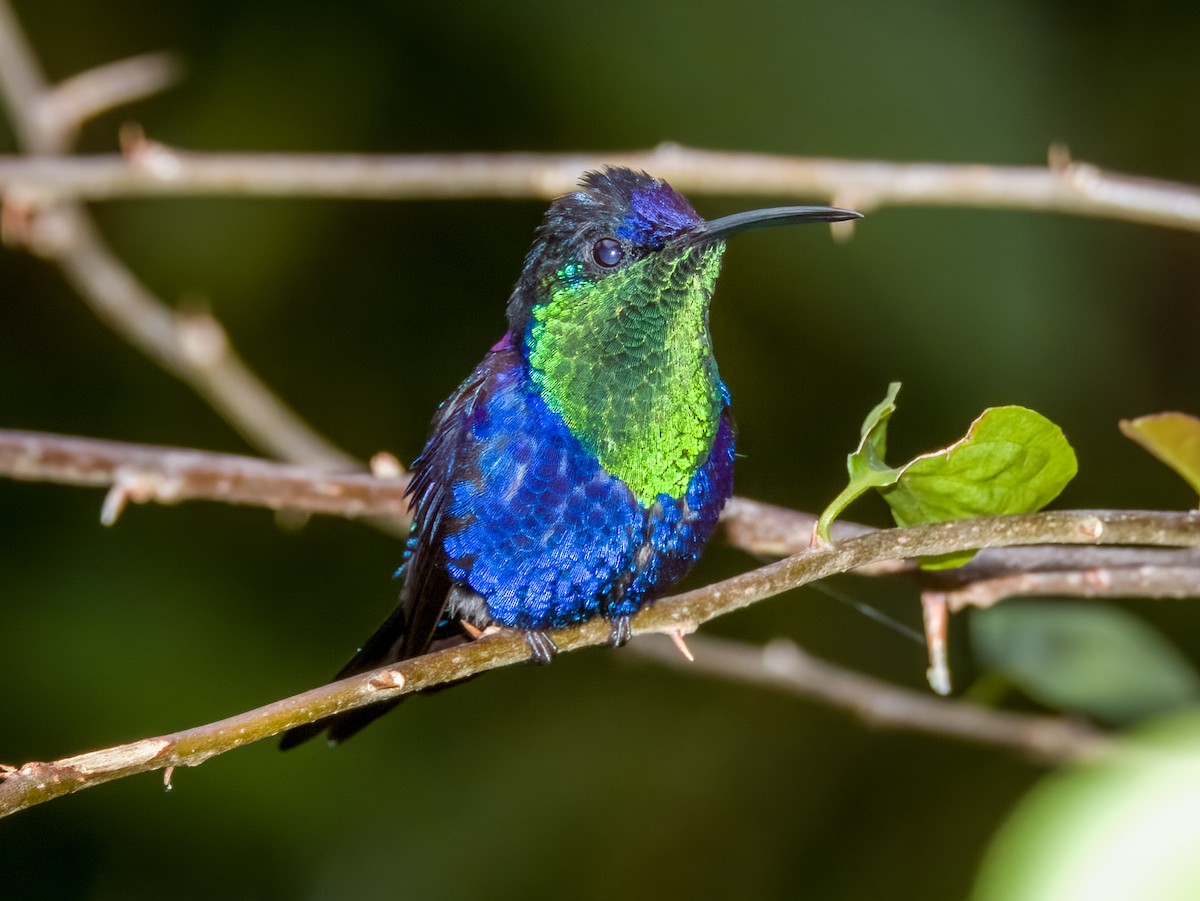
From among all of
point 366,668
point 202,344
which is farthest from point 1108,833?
point 202,344

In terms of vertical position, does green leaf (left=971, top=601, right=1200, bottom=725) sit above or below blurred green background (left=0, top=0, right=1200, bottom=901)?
below

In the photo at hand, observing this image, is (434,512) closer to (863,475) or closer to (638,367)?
(638,367)

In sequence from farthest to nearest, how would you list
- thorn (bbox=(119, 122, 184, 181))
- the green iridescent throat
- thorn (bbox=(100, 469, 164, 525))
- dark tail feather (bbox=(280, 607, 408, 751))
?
1. thorn (bbox=(119, 122, 184, 181))
2. thorn (bbox=(100, 469, 164, 525))
3. dark tail feather (bbox=(280, 607, 408, 751))
4. the green iridescent throat

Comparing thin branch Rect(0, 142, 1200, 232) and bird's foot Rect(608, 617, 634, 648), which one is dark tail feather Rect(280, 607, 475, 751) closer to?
bird's foot Rect(608, 617, 634, 648)

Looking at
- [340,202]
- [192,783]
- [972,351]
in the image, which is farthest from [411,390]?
[972,351]

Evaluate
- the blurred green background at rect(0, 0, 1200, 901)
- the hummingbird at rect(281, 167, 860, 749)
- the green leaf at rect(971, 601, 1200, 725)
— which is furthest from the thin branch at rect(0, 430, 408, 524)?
the blurred green background at rect(0, 0, 1200, 901)

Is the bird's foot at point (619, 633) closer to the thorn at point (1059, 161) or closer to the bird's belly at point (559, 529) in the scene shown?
the bird's belly at point (559, 529)

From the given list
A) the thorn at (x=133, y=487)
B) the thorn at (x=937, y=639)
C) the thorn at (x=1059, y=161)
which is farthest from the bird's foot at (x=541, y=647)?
the thorn at (x=1059, y=161)
